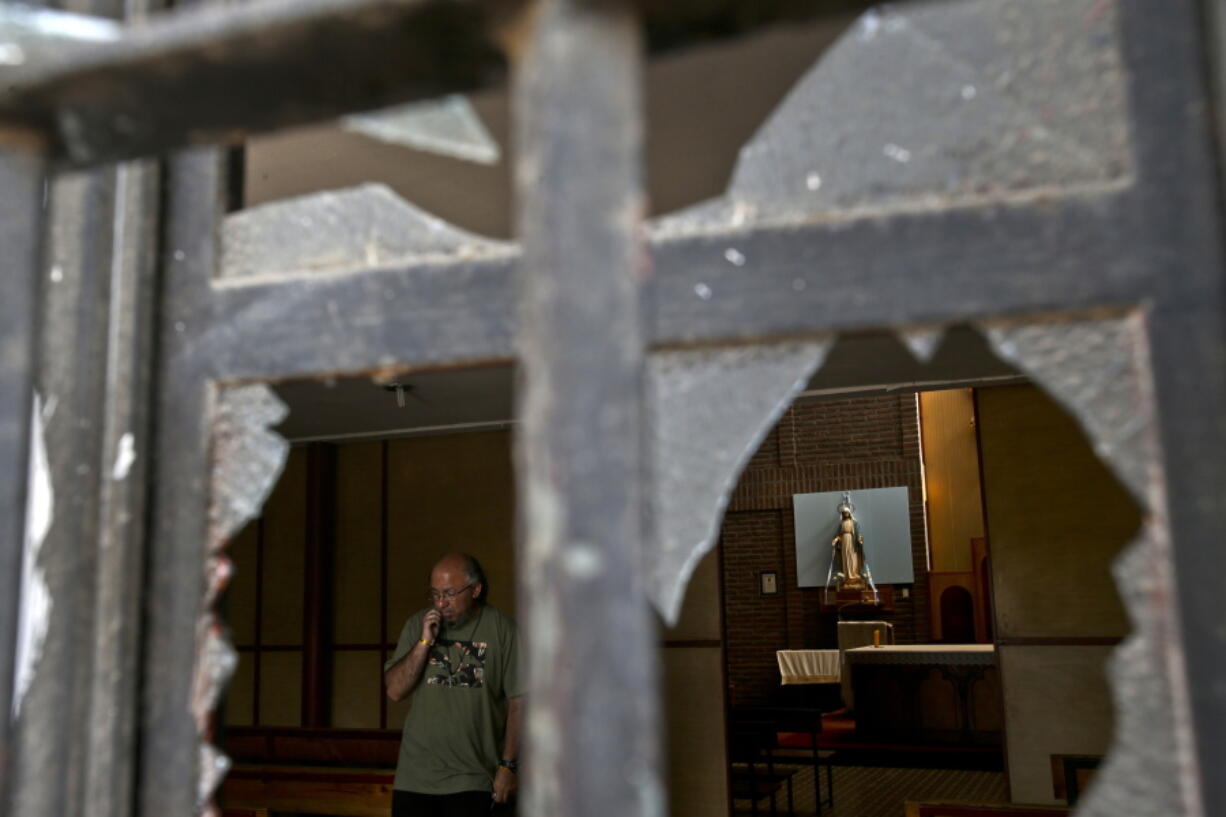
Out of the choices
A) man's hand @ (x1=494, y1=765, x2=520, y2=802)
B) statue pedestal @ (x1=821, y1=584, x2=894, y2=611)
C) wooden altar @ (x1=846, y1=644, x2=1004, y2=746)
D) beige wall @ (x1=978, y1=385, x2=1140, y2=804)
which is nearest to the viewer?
man's hand @ (x1=494, y1=765, x2=520, y2=802)

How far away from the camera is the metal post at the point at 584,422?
591 millimetres

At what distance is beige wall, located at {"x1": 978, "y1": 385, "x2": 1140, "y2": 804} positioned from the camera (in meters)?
5.36

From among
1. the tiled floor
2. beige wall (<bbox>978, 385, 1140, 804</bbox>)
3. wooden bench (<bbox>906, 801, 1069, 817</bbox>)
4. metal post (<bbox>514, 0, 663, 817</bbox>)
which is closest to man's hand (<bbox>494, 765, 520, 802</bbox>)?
wooden bench (<bbox>906, 801, 1069, 817</bbox>)

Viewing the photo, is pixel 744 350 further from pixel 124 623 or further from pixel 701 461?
pixel 124 623

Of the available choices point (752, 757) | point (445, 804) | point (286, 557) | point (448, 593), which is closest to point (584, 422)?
point (448, 593)

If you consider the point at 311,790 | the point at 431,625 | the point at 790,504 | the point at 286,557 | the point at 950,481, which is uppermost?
the point at 950,481

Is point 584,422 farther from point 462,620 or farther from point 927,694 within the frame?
point 927,694

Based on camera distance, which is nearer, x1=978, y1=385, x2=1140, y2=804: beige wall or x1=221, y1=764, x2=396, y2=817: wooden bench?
x1=978, y1=385, x2=1140, y2=804: beige wall

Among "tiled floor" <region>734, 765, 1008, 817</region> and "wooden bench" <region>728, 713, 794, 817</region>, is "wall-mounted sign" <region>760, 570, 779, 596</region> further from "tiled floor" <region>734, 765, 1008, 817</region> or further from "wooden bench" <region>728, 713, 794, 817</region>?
"wooden bench" <region>728, 713, 794, 817</region>

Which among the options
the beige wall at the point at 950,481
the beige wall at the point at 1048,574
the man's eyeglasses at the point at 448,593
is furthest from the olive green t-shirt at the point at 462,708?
the beige wall at the point at 950,481

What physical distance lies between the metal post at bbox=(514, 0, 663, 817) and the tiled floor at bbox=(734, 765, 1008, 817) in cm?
748

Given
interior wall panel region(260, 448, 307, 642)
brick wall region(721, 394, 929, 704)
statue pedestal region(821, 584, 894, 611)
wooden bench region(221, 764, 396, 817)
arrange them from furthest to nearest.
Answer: brick wall region(721, 394, 929, 704) → statue pedestal region(821, 584, 894, 611) → interior wall panel region(260, 448, 307, 642) → wooden bench region(221, 764, 396, 817)

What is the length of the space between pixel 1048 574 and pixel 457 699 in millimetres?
3189

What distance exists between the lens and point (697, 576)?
6.26 meters
